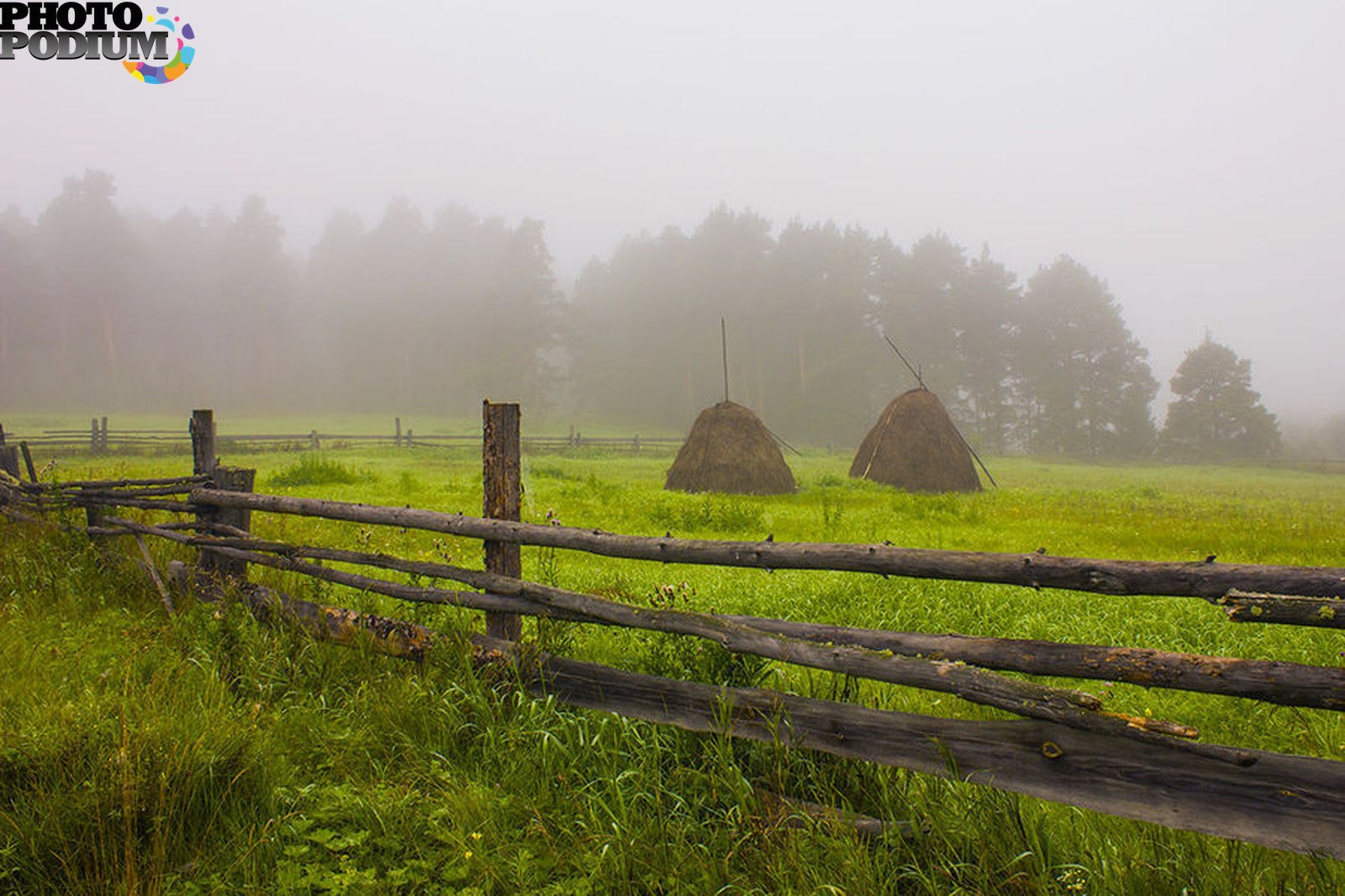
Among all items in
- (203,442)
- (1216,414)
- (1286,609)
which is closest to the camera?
(1286,609)

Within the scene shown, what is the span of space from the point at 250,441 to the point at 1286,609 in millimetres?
37076

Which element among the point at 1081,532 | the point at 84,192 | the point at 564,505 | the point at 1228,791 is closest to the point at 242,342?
the point at 84,192

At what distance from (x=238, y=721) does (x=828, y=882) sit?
2.68 meters

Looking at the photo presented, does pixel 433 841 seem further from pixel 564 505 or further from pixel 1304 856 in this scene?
pixel 564 505

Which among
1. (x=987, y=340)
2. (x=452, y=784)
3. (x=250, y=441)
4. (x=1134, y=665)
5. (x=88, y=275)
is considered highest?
(x=88, y=275)

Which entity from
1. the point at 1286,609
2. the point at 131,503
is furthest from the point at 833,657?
the point at 131,503

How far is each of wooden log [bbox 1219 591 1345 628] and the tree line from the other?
46.5 m

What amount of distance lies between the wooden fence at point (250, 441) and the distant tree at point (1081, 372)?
25925 mm

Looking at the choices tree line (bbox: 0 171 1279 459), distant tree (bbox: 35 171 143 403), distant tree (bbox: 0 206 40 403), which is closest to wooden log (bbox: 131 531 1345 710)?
tree line (bbox: 0 171 1279 459)

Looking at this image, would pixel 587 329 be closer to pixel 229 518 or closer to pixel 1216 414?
pixel 1216 414

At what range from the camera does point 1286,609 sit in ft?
7.01

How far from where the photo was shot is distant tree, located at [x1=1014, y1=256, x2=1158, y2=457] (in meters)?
45.4

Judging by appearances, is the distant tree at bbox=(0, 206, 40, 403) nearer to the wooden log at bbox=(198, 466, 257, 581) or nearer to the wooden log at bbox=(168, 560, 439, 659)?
the wooden log at bbox=(198, 466, 257, 581)

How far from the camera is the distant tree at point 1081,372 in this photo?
4544cm
